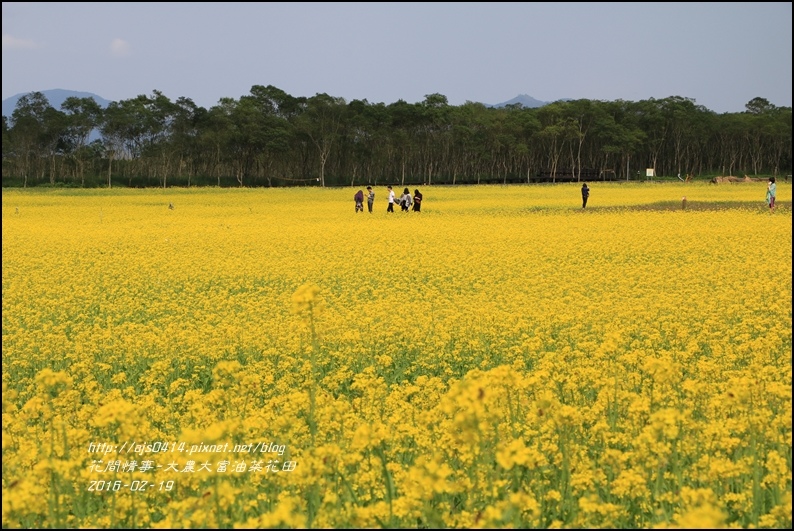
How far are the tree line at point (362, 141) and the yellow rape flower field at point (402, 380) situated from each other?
62.6 metres

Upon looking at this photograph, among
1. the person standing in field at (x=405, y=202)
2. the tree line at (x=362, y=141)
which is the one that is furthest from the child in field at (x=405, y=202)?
the tree line at (x=362, y=141)

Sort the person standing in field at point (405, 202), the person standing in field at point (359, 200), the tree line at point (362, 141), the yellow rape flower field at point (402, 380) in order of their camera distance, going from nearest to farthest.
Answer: the yellow rape flower field at point (402, 380)
the person standing in field at point (405, 202)
the person standing in field at point (359, 200)
the tree line at point (362, 141)

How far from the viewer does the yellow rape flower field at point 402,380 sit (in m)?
4.41

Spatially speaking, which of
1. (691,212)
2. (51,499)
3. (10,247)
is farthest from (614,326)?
(691,212)

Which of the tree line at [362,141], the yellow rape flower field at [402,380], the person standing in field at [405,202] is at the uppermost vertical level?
the tree line at [362,141]

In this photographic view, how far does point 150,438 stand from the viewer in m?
6.29

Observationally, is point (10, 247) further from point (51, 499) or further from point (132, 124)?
point (132, 124)

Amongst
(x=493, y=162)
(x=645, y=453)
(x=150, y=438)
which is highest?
(x=493, y=162)

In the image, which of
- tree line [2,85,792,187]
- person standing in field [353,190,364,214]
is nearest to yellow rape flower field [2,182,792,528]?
person standing in field [353,190,364,214]

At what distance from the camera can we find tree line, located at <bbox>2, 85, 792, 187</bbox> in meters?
81.6

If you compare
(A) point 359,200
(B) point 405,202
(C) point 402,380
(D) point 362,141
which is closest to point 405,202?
(B) point 405,202

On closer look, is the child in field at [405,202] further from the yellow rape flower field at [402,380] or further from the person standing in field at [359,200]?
the yellow rape flower field at [402,380]

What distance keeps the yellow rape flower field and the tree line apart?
62565 mm

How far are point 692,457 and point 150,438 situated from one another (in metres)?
4.36
